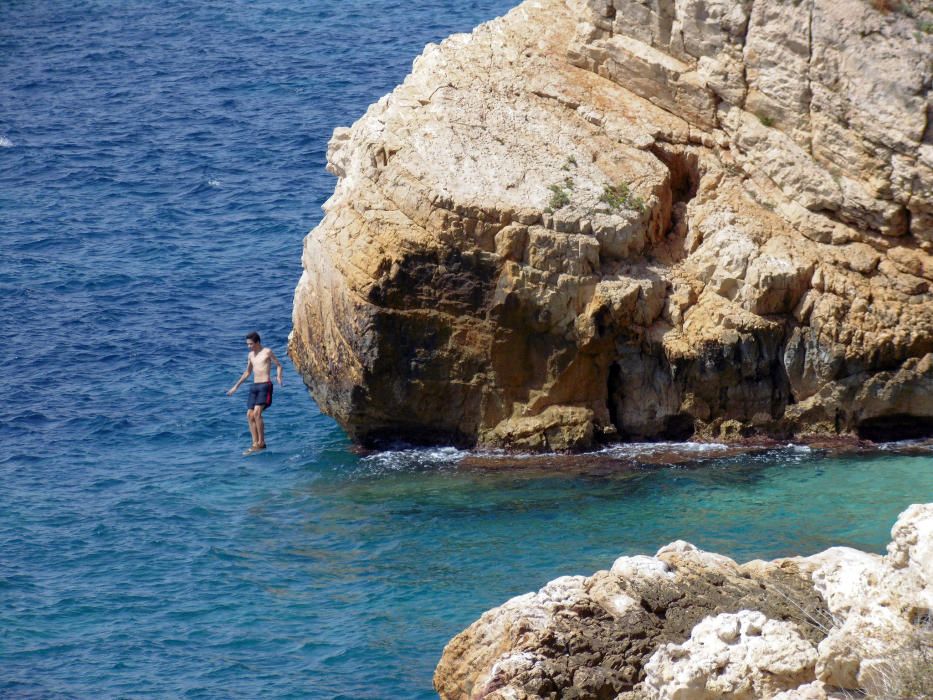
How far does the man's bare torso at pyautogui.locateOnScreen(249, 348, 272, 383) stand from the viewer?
24.6 metres

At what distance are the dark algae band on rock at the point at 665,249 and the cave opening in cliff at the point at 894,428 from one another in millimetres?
36

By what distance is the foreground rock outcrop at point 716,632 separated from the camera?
11836 millimetres

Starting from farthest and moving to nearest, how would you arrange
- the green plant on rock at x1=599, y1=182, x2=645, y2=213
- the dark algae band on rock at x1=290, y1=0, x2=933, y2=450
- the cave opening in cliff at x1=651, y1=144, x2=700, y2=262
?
the cave opening in cliff at x1=651, y1=144, x2=700, y2=262 → the green plant on rock at x1=599, y1=182, x2=645, y2=213 → the dark algae band on rock at x1=290, y1=0, x2=933, y2=450

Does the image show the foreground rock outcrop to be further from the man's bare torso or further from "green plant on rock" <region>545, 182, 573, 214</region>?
the man's bare torso

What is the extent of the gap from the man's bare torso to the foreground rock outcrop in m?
10.1

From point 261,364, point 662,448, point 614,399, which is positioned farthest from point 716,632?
point 261,364

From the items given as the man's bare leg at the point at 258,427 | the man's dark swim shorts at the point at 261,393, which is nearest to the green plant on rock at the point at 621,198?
the man's dark swim shorts at the point at 261,393

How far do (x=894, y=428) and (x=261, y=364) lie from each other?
33.2 feet

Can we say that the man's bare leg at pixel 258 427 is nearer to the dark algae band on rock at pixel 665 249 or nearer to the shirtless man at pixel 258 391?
the shirtless man at pixel 258 391

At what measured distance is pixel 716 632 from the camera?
12922 millimetres

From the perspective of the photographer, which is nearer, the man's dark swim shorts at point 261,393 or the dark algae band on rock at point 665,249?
the dark algae band on rock at point 665,249

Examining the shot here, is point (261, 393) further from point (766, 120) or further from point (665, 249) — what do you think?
point (766, 120)

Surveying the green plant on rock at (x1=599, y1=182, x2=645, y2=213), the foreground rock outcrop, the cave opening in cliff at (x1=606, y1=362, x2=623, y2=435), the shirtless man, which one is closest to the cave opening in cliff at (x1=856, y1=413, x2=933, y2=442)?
the cave opening in cliff at (x1=606, y1=362, x2=623, y2=435)

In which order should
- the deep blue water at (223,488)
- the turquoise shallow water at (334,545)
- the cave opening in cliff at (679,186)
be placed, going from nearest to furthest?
the turquoise shallow water at (334,545) < the deep blue water at (223,488) < the cave opening in cliff at (679,186)
